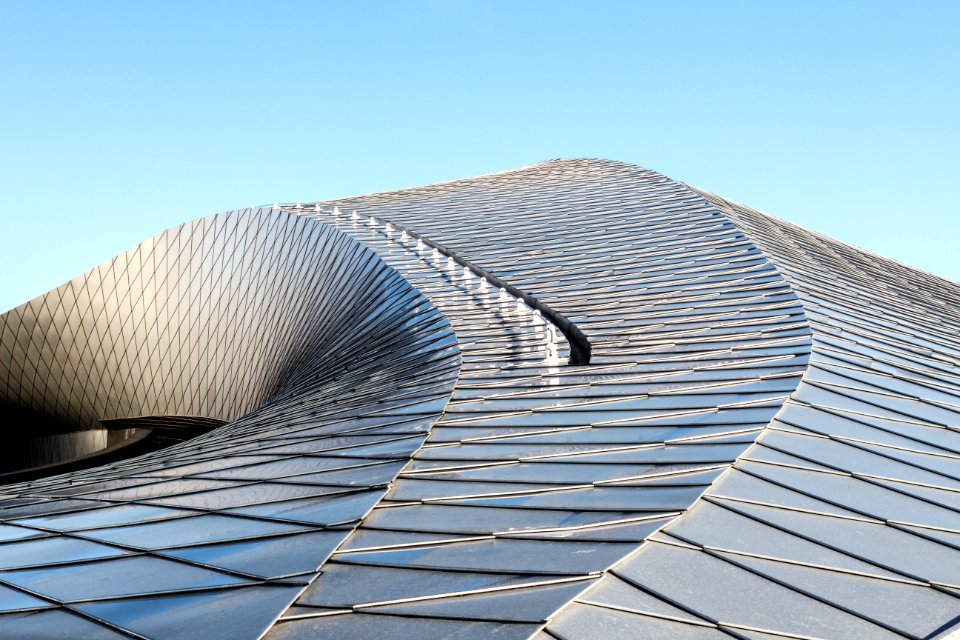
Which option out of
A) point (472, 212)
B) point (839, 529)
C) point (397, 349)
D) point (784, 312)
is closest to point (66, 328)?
point (472, 212)

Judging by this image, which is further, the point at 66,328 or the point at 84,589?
the point at 66,328

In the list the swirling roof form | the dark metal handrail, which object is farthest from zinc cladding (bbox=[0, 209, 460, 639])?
the dark metal handrail

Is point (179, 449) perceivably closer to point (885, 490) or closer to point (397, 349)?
point (397, 349)

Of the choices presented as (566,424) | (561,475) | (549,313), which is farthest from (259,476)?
(549,313)

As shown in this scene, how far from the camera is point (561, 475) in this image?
8.91 metres

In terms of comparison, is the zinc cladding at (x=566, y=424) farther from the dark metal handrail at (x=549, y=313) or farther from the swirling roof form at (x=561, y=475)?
the dark metal handrail at (x=549, y=313)

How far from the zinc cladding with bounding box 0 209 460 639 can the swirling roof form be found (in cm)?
5

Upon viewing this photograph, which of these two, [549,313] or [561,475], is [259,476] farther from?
[549,313]

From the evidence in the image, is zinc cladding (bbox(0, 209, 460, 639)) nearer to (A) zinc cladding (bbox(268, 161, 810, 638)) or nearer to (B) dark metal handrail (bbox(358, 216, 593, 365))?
(A) zinc cladding (bbox(268, 161, 810, 638))

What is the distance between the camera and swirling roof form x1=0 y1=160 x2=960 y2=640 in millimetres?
6359

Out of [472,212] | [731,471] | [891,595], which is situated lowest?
[891,595]

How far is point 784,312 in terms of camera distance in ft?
52.2

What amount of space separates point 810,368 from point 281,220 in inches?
876

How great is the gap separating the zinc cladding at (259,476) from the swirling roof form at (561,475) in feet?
0.15
